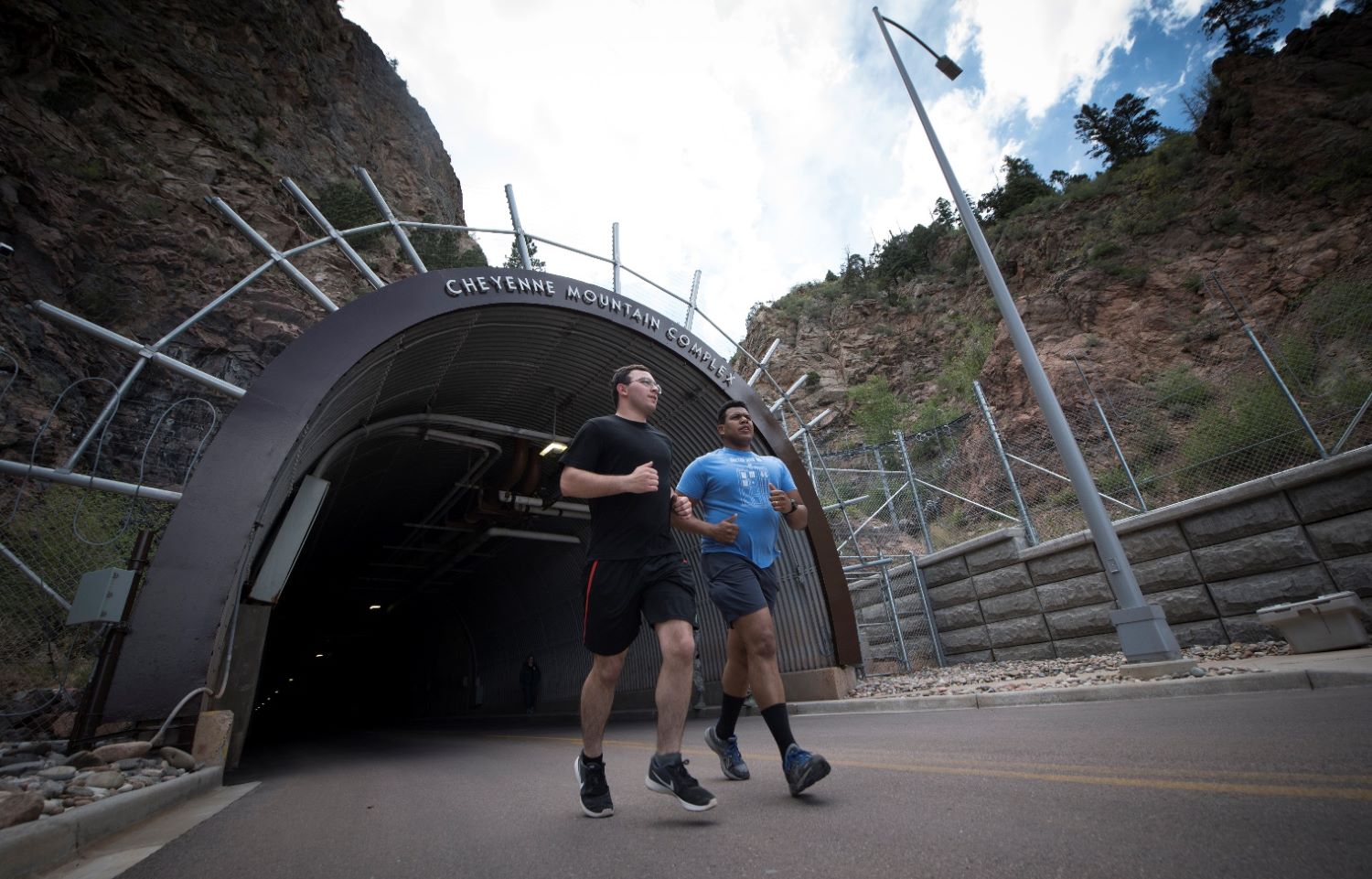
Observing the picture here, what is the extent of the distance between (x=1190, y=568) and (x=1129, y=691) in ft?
13.7

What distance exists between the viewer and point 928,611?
1153 cm

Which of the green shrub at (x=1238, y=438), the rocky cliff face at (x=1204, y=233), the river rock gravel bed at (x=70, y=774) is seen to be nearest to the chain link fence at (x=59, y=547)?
the river rock gravel bed at (x=70, y=774)

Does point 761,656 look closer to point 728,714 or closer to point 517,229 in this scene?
point 728,714

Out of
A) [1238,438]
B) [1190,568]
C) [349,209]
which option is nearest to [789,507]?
[1190,568]

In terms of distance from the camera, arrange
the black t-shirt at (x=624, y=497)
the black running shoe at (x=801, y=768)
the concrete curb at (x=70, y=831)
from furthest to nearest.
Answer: the black t-shirt at (x=624, y=497) < the black running shoe at (x=801, y=768) < the concrete curb at (x=70, y=831)

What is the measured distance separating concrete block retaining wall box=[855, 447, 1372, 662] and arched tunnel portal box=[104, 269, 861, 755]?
116 inches

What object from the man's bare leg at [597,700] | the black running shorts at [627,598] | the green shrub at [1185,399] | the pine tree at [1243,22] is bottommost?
the man's bare leg at [597,700]

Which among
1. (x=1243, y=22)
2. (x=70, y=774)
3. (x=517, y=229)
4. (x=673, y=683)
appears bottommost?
(x=70, y=774)

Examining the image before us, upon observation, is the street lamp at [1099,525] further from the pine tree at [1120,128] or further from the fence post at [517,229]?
the pine tree at [1120,128]

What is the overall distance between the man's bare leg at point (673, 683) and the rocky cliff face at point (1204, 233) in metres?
23.5

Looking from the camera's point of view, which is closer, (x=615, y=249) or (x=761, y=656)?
(x=761, y=656)

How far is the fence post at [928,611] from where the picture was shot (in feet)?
36.7

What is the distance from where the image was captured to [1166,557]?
340 inches

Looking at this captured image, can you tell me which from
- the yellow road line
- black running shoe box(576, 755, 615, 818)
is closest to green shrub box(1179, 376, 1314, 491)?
the yellow road line
